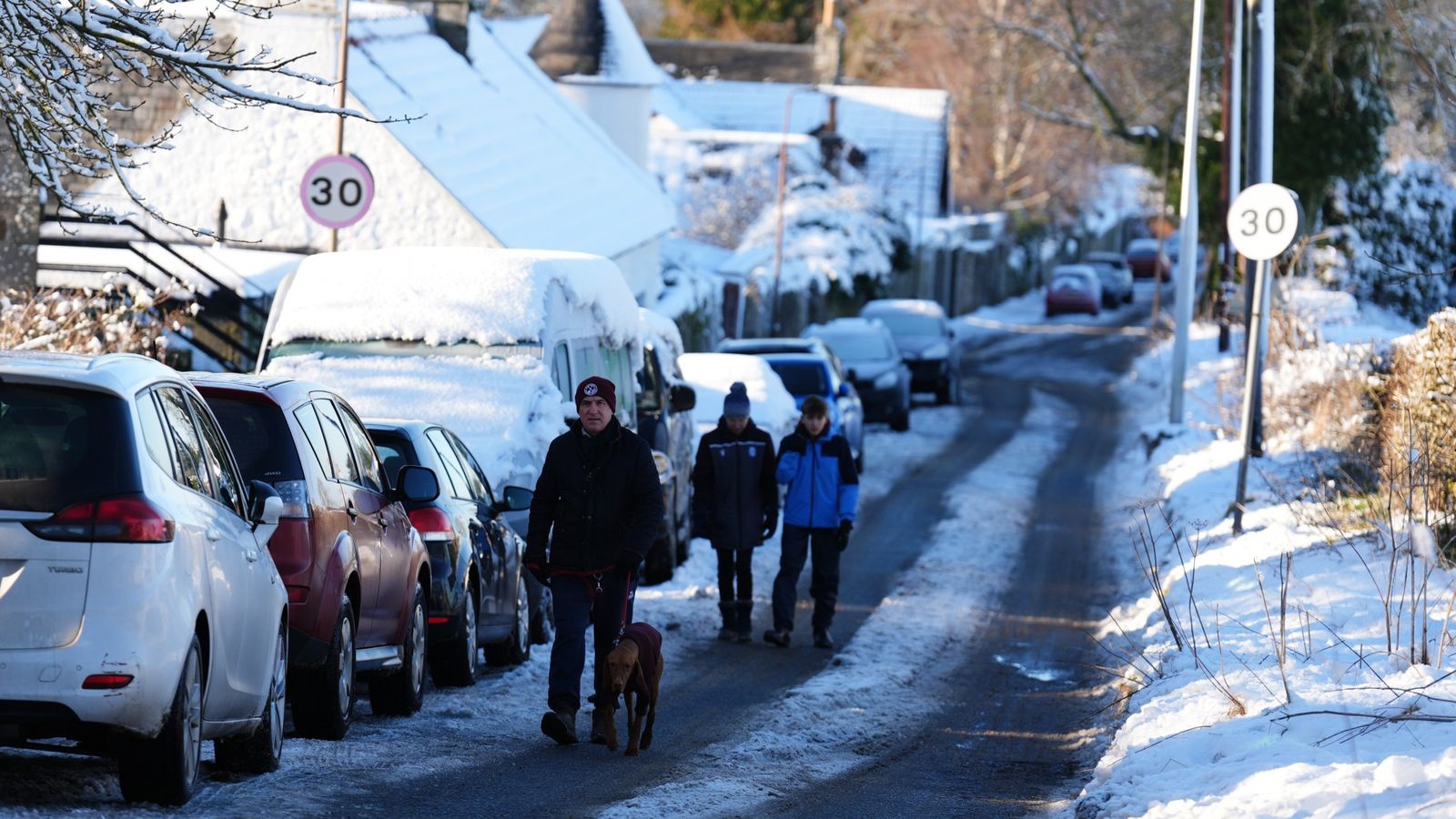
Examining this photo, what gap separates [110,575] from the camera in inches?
253

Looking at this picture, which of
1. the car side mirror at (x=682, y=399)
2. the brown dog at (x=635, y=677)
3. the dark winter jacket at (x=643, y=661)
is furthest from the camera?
the car side mirror at (x=682, y=399)

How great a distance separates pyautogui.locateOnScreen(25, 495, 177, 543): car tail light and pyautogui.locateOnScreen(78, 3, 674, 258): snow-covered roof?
58.9 feet

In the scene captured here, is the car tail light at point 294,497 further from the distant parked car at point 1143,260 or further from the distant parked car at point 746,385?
the distant parked car at point 1143,260

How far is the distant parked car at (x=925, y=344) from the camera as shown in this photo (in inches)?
1388

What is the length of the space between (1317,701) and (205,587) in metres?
4.63

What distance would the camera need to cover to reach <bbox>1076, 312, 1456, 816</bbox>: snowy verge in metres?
7.12

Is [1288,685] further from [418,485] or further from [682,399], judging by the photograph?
[682,399]

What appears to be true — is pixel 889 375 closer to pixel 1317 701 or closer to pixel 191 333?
pixel 191 333

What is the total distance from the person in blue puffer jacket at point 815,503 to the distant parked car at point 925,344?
20.6 m

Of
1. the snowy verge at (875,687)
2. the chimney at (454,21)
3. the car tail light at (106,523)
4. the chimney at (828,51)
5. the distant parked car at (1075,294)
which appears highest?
the chimney at (828,51)

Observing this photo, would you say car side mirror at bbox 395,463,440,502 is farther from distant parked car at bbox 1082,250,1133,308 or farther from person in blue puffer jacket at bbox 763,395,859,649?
distant parked car at bbox 1082,250,1133,308

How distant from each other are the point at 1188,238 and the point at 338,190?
41.1 feet

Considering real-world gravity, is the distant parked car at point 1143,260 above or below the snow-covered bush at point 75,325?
above

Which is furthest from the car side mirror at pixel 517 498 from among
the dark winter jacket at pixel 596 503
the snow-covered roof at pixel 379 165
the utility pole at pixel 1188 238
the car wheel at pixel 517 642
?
the utility pole at pixel 1188 238
